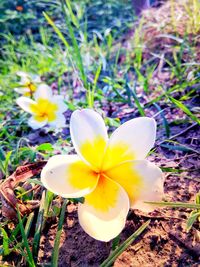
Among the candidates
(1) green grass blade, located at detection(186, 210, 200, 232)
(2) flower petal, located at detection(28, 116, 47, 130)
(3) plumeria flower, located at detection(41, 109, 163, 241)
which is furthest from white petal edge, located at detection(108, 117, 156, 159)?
(2) flower petal, located at detection(28, 116, 47, 130)

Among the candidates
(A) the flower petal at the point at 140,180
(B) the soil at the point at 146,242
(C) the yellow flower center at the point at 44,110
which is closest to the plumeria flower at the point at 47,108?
(C) the yellow flower center at the point at 44,110

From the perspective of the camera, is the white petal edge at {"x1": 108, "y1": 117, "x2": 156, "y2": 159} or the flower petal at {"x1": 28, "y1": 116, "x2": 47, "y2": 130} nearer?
the white petal edge at {"x1": 108, "y1": 117, "x2": 156, "y2": 159}

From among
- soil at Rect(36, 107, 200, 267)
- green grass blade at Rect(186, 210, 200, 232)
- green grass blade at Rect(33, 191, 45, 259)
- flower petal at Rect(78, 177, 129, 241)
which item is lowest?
soil at Rect(36, 107, 200, 267)

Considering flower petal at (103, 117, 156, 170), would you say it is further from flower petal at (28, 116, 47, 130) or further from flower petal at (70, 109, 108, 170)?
flower petal at (28, 116, 47, 130)

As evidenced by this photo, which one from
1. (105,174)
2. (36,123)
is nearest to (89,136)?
(105,174)

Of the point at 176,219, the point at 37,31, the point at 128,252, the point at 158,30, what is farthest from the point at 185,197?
the point at 37,31

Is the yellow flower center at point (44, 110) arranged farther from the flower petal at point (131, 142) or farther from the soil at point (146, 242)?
the flower petal at point (131, 142)
